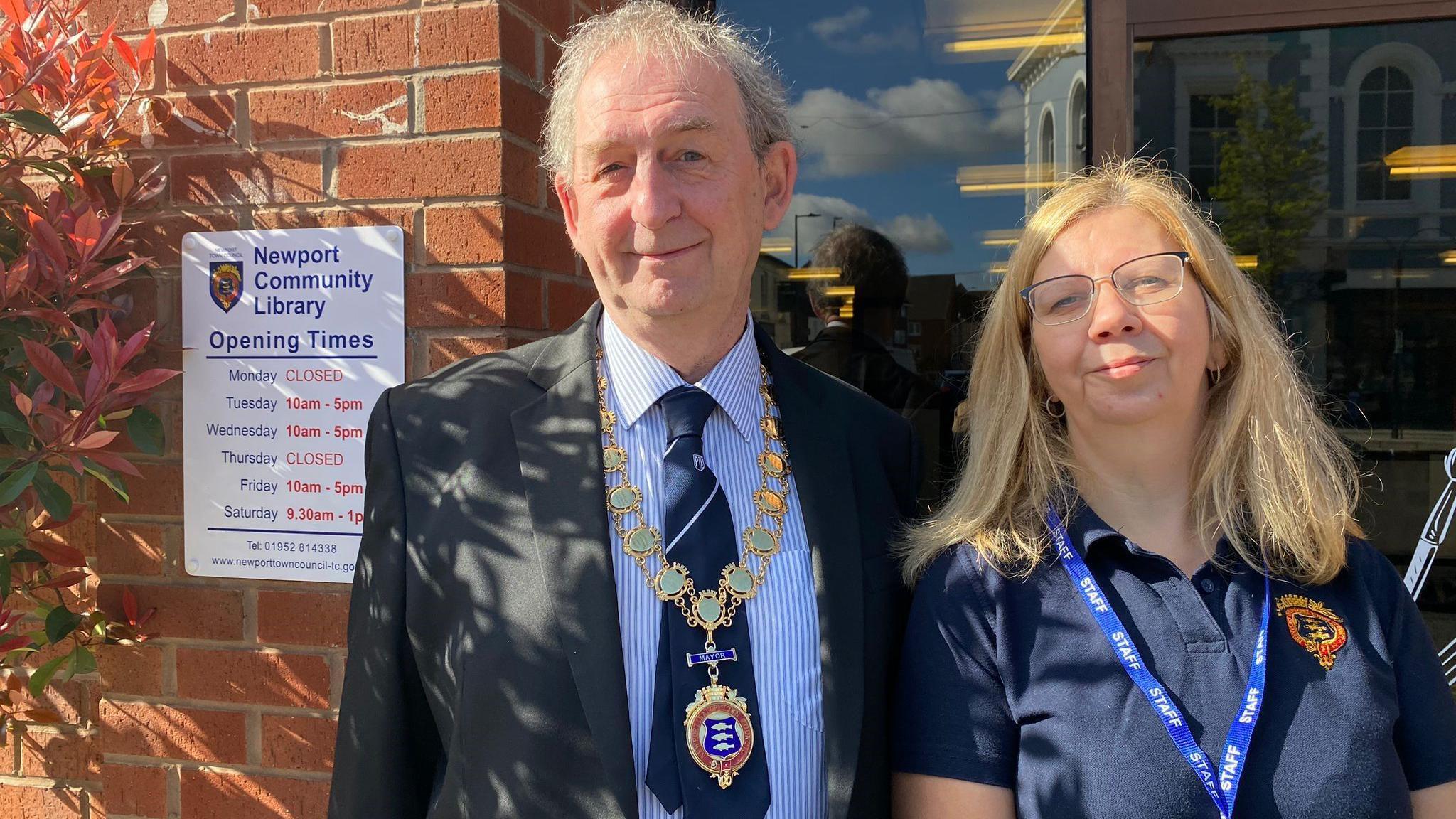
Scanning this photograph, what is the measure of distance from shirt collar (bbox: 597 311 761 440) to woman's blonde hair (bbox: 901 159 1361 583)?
421 mm

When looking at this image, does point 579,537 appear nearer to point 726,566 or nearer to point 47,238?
point 726,566

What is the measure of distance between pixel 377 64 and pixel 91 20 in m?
0.84

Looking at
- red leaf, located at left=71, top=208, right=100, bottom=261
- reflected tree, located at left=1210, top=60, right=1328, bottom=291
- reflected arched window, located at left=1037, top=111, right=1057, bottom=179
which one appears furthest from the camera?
reflected arched window, located at left=1037, top=111, right=1057, bottom=179

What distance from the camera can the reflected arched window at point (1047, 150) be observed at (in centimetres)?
335

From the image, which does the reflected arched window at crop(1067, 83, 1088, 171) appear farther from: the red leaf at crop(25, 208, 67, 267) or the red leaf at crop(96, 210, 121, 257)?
the red leaf at crop(25, 208, 67, 267)

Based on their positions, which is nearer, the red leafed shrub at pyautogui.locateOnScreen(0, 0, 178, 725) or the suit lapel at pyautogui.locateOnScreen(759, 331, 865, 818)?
the suit lapel at pyautogui.locateOnScreen(759, 331, 865, 818)

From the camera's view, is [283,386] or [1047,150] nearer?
[283,386]

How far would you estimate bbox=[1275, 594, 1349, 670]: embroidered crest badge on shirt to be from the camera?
68.6 inches

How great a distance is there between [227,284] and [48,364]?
60 cm

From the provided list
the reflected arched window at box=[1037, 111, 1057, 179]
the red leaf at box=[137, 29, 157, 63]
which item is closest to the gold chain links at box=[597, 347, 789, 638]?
the red leaf at box=[137, 29, 157, 63]

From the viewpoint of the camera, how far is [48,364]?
186 cm

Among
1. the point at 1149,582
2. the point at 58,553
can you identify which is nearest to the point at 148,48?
the point at 58,553

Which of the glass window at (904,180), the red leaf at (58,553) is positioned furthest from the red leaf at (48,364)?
the glass window at (904,180)

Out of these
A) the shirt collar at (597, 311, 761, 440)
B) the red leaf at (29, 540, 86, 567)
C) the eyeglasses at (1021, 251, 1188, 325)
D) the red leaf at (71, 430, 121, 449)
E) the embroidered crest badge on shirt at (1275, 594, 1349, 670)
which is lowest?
the embroidered crest badge on shirt at (1275, 594, 1349, 670)
